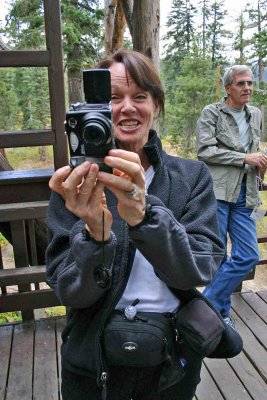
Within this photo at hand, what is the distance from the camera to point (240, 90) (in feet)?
9.59

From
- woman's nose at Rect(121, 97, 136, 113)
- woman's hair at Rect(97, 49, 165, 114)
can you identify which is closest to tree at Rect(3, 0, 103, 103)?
woman's hair at Rect(97, 49, 165, 114)

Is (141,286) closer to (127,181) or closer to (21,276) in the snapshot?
(127,181)

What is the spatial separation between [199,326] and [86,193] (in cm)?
56

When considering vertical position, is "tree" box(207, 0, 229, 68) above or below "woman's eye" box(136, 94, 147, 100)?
above

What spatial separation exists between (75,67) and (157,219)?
983 cm

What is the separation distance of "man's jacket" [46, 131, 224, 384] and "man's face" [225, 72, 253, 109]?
185 cm

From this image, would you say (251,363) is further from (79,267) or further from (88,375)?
(79,267)

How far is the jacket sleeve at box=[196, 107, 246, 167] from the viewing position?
9.28ft

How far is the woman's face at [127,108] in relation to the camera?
1.17 meters

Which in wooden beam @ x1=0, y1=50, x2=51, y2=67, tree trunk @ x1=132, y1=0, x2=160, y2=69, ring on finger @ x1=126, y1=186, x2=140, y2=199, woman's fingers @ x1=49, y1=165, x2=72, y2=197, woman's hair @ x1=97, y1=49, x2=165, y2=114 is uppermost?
tree trunk @ x1=132, y1=0, x2=160, y2=69

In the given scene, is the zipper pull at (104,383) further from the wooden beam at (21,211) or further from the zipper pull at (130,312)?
the wooden beam at (21,211)

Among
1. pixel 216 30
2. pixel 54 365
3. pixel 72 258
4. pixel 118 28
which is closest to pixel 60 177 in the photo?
pixel 72 258

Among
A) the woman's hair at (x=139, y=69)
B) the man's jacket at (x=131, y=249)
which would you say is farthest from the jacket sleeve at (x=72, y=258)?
the woman's hair at (x=139, y=69)

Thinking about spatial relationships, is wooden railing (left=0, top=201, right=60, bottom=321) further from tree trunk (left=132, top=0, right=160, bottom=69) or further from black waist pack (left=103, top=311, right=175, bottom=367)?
black waist pack (left=103, top=311, right=175, bottom=367)
